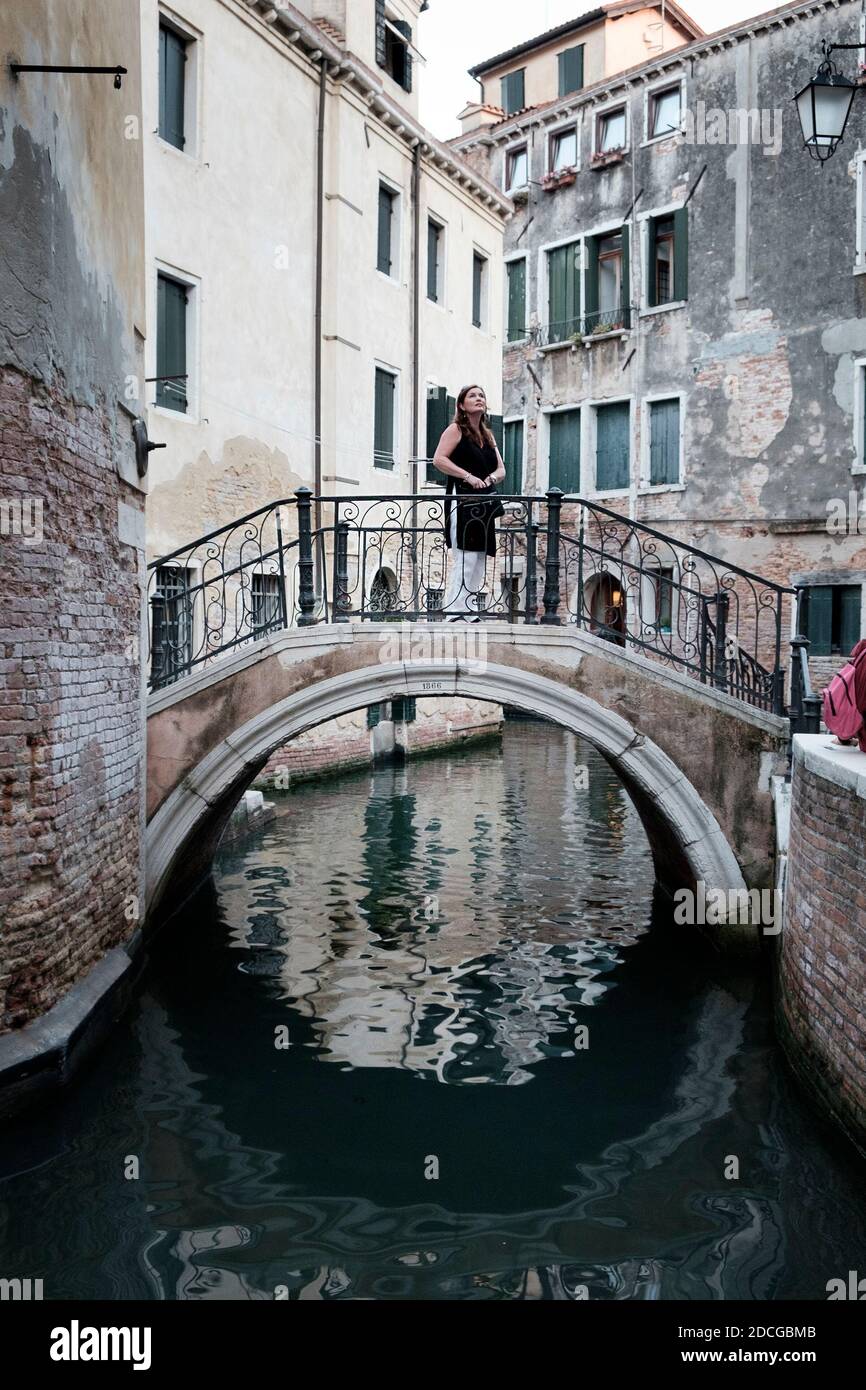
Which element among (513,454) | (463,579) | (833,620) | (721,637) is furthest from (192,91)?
(833,620)

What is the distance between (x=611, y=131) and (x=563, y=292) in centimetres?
278

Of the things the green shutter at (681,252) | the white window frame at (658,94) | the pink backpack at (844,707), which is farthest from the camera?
the green shutter at (681,252)

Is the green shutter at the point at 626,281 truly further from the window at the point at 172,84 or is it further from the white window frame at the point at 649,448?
the window at the point at 172,84

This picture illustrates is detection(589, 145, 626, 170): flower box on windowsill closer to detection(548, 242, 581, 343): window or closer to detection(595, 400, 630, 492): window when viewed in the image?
detection(548, 242, 581, 343): window

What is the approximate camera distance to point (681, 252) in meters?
19.5

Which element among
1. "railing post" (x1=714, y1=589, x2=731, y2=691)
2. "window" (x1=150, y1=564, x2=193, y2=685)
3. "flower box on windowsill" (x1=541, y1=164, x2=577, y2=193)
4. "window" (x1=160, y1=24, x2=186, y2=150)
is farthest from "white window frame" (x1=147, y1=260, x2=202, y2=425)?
"flower box on windowsill" (x1=541, y1=164, x2=577, y2=193)

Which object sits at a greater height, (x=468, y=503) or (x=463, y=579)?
(x=468, y=503)

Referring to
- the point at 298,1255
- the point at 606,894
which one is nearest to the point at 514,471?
the point at 606,894

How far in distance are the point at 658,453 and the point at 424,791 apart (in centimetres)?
824

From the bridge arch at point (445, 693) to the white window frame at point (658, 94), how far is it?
50.1ft

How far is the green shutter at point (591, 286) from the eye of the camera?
20906mm

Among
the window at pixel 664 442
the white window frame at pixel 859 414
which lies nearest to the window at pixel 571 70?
the window at pixel 664 442

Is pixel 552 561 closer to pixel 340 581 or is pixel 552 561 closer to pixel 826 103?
pixel 340 581

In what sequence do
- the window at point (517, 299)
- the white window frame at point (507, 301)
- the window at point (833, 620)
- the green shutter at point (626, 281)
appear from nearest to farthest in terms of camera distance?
the window at point (833, 620) → the green shutter at point (626, 281) → the white window frame at point (507, 301) → the window at point (517, 299)
